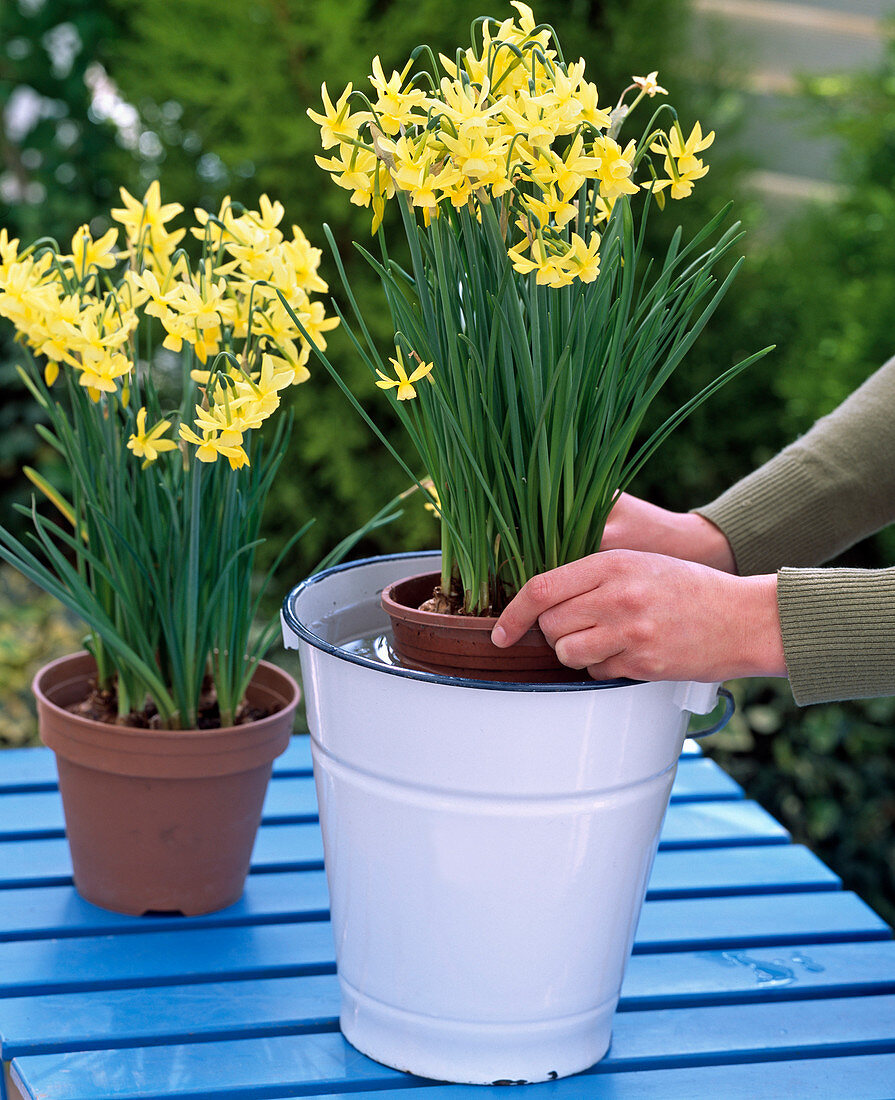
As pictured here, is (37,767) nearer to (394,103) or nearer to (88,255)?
(88,255)

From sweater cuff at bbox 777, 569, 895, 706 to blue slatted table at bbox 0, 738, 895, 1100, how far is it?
295 millimetres

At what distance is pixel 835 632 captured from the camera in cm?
89

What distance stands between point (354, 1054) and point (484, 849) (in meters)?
0.23

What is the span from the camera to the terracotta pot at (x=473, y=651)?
89 centimetres

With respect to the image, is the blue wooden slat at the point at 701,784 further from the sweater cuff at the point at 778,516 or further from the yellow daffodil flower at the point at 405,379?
the yellow daffodil flower at the point at 405,379

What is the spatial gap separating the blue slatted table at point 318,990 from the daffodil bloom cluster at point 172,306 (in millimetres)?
436

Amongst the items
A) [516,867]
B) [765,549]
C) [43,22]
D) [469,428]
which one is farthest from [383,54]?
[516,867]

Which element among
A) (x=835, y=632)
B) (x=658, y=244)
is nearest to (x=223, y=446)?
(x=835, y=632)

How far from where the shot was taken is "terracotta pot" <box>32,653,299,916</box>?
104cm

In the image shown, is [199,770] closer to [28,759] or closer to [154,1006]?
[154,1006]

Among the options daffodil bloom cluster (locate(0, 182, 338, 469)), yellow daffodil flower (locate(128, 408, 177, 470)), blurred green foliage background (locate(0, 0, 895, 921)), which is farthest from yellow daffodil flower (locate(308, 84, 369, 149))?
blurred green foliage background (locate(0, 0, 895, 921))

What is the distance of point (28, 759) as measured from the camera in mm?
1411

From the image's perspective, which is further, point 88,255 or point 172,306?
point 88,255

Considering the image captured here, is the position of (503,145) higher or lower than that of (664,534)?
higher
